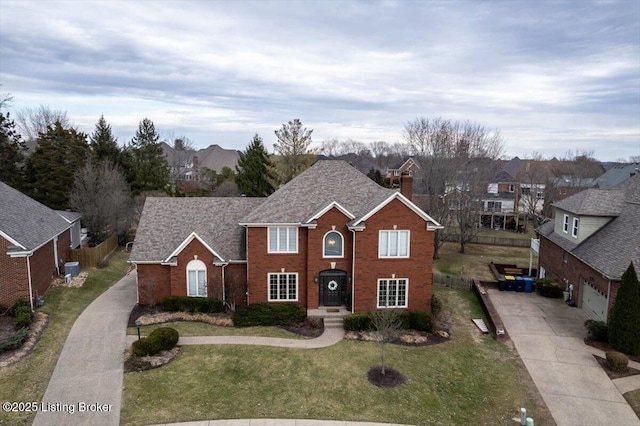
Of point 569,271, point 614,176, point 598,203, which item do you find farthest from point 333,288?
point 614,176

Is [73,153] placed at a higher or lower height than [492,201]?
higher

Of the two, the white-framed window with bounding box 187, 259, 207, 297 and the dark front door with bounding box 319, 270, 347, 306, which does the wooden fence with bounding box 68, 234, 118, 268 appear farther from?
the dark front door with bounding box 319, 270, 347, 306

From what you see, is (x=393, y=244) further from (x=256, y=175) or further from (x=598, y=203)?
(x=256, y=175)

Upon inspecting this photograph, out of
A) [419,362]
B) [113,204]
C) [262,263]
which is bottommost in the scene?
[419,362]

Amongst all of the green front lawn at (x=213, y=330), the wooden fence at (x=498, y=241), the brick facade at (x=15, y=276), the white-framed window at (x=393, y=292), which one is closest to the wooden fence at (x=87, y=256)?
the brick facade at (x=15, y=276)

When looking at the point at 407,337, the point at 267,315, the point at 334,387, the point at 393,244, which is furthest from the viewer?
the point at 393,244

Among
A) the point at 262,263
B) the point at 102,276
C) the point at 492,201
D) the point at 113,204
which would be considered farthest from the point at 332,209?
the point at 492,201

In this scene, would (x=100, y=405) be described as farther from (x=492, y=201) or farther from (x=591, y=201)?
(x=492, y=201)
